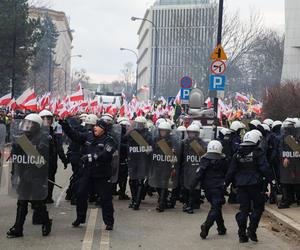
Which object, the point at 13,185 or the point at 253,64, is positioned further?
the point at 253,64

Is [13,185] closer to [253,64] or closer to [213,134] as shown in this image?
[213,134]

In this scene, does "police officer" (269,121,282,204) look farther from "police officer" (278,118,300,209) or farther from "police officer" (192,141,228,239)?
"police officer" (192,141,228,239)

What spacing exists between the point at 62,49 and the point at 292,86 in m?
117

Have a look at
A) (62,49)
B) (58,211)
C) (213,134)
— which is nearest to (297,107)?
(213,134)

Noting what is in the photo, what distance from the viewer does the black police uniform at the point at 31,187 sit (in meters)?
9.11

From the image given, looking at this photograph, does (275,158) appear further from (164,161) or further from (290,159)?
(164,161)

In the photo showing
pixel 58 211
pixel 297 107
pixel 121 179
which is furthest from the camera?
pixel 297 107

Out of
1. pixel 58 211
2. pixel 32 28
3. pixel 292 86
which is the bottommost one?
pixel 58 211

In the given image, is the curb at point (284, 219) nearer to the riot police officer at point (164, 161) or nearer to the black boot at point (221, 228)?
the black boot at point (221, 228)

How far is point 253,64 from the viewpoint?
6631cm

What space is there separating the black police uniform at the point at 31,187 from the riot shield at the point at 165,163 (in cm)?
353

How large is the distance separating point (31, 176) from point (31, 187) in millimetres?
175

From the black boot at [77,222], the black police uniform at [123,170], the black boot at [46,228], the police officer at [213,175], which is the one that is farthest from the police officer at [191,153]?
the black boot at [46,228]

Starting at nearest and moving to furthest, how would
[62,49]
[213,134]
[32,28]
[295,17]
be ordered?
[213,134]
[32,28]
[295,17]
[62,49]
